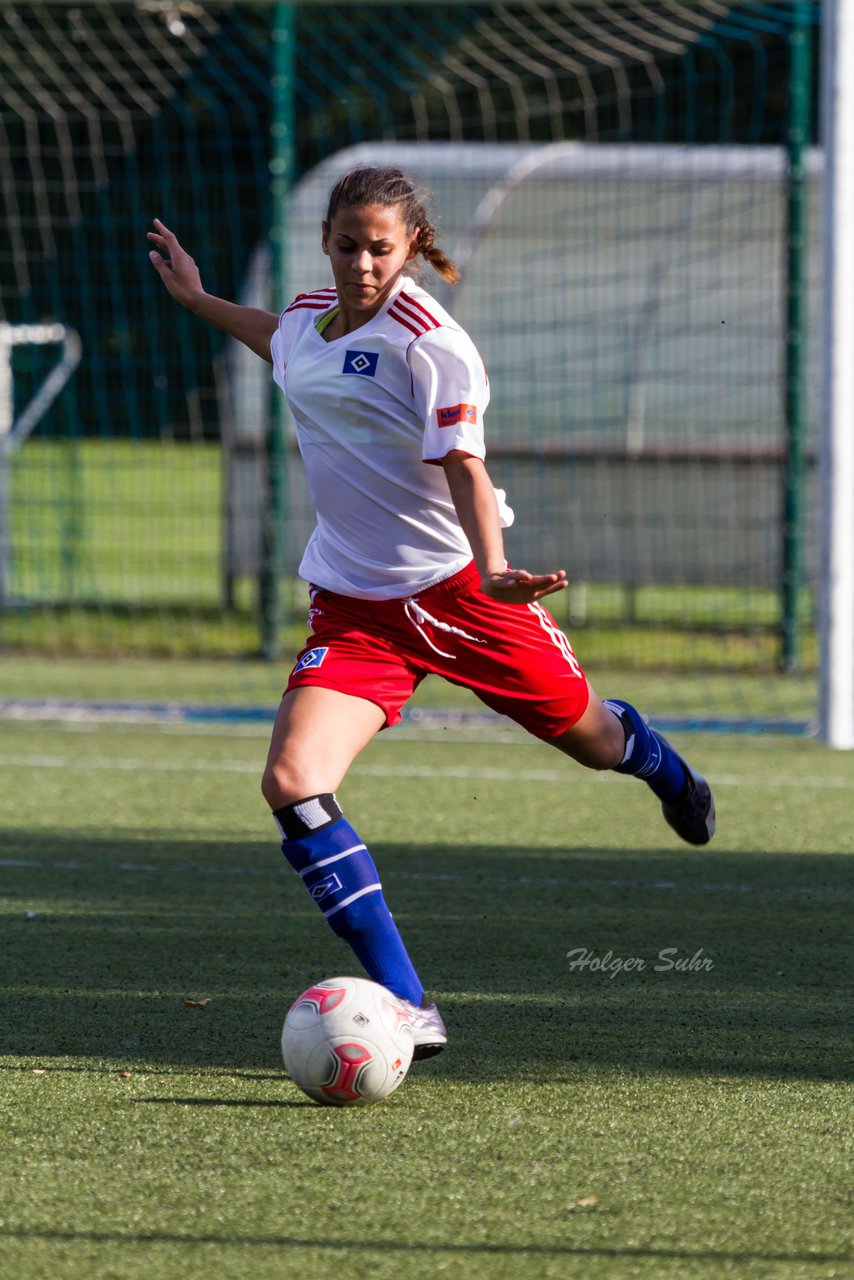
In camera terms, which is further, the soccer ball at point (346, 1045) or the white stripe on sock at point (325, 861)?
the white stripe on sock at point (325, 861)

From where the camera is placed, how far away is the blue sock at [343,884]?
3.56 meters

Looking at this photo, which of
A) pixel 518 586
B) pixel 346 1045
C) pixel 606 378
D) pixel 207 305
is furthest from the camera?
pixel 606 378

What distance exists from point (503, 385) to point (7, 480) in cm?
363

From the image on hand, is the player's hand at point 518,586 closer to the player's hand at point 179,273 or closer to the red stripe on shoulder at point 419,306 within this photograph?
the red stripe on shoulder at point 419,306

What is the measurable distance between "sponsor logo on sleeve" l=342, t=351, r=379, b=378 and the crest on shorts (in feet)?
1.92

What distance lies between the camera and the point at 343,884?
3.56m

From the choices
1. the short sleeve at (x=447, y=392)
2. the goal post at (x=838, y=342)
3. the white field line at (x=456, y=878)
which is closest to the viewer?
the short sleeve at (x=447, y=392)

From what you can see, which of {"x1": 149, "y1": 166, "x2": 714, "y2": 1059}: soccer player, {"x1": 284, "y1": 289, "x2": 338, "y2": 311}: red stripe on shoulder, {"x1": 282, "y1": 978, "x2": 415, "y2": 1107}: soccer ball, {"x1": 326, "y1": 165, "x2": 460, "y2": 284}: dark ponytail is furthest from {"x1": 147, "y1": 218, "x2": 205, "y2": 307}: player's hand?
{"x1": 282, "y1": 978, "x2": 415, "y2": 1107}: soccer ball

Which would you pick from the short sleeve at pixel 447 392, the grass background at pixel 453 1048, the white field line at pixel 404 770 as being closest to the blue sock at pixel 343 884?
the grass background at pixel 453 1048

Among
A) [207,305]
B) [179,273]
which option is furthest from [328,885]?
[179,273]

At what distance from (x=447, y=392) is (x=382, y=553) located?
1.41 feet

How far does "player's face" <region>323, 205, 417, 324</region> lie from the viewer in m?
3.74

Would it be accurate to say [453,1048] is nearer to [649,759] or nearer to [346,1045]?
[346,1045]

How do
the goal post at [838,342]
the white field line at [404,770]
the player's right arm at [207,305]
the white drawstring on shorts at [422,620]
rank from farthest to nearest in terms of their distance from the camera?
1. the goal post at [838,342]
2. the white field line at [404,770]
3. the player's right arm at [207,305]
4. the white drawstring on shorts at [422,620]
